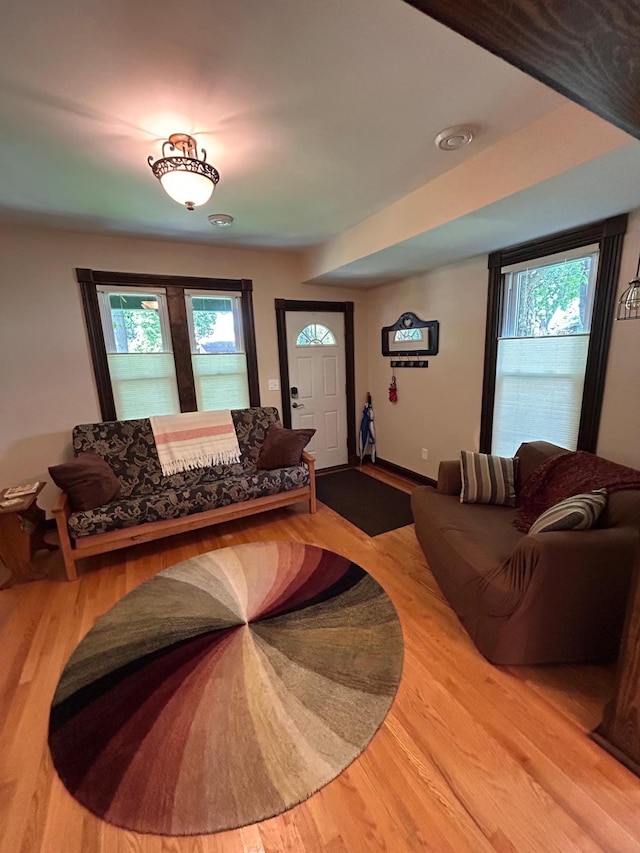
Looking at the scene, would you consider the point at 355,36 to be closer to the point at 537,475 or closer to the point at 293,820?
the point at 537,475

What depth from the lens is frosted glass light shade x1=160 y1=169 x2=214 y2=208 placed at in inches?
65.5

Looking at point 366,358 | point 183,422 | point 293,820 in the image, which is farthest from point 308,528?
point 366,358

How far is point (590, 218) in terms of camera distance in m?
2.13


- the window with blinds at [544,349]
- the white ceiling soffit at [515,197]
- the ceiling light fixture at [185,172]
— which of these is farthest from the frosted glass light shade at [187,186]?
the window with blinds at [544,349]

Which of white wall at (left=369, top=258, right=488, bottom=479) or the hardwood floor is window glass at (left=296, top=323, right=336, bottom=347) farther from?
the hardwood floor

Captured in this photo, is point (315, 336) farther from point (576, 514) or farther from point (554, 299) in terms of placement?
point (576, 514)

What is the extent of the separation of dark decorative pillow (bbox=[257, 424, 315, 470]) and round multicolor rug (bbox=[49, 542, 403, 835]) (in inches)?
43.9

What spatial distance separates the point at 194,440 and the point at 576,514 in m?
2.91

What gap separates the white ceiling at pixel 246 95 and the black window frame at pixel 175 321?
0.83m

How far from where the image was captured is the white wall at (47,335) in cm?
283

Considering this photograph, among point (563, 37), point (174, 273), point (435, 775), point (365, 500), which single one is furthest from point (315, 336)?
point (435, 775)

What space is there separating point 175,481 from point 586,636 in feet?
9.43

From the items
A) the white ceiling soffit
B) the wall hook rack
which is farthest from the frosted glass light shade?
the wall hook rack

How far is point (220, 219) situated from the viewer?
275 cm
